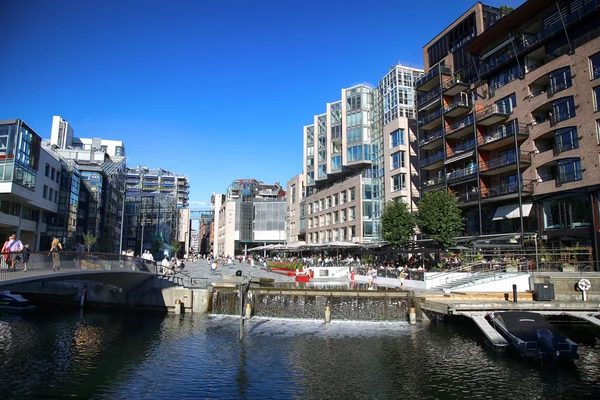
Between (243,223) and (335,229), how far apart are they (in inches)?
2161

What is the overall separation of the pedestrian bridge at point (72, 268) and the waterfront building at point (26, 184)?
24.0 m

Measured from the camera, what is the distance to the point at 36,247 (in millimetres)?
59469

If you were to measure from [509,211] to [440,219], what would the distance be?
7.01 meters

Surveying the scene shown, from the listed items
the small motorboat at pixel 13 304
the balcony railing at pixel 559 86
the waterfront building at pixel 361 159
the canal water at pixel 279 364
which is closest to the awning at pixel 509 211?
the balcony railing at pixel 559 86

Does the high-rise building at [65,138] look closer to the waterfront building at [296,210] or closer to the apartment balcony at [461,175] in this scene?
the waterfront building at [296,210]

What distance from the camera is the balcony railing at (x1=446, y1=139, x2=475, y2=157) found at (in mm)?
48878

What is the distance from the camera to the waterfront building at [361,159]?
6450cm

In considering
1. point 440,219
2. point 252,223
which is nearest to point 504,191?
point 440,219

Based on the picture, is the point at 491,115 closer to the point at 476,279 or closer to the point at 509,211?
the point at 509,211

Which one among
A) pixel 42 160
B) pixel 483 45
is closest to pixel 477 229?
pixel 483 45

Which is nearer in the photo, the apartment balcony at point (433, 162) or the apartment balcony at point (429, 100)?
the apartment balcony at point (433, 162)

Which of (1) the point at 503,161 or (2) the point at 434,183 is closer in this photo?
(1) the point at 503,161

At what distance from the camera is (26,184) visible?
52.6m

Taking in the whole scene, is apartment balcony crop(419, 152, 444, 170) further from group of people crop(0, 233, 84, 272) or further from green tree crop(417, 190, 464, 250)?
group of people crop(0, 233, 84, 272)
